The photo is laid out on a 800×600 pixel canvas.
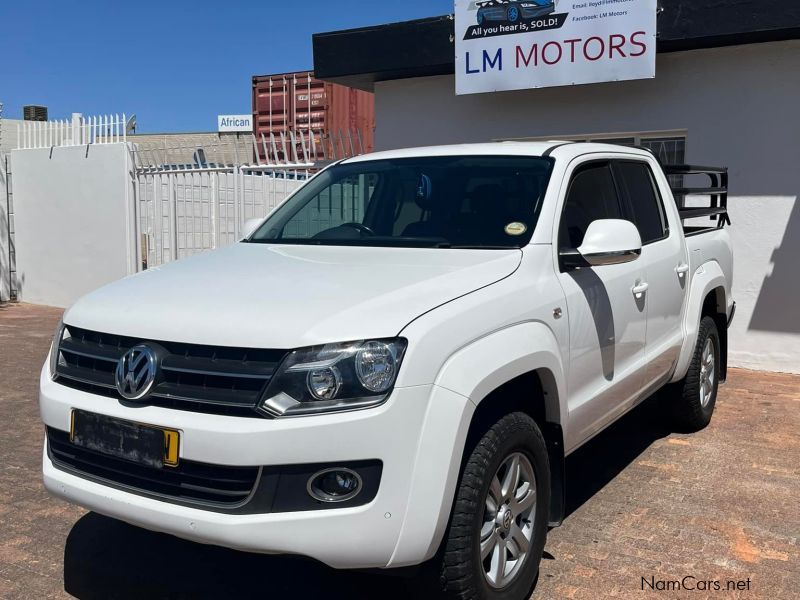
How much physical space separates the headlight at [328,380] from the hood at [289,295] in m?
0.05

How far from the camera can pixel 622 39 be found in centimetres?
783

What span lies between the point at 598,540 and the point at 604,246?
1445 millimetres

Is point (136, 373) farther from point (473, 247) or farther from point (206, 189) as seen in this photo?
point (206, 189)

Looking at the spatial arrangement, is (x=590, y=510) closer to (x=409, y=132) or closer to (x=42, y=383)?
(x=42, y=383)

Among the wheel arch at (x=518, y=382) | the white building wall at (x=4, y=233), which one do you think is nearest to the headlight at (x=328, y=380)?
the wheel arch at (x=518, y=382)

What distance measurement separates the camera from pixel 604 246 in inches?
142

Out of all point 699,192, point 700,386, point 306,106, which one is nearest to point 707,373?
point 700,386

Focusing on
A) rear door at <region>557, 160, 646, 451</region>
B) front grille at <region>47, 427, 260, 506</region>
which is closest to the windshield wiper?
rear door at <region>557, 160, 646, 451</region>

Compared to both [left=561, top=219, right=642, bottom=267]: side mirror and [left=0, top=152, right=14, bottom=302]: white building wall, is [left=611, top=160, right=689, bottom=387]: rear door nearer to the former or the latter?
[left=561, top=219, right=642, bottom=267]: side mirror

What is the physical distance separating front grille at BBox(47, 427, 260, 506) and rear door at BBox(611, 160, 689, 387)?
2.65 m

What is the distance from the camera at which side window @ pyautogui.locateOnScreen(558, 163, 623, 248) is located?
395cm

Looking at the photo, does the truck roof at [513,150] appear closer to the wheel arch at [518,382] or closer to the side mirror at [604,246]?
the side mirror at [604,246]

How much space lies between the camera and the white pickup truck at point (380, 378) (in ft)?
8.58

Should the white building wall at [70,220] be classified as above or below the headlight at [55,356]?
Result: above
